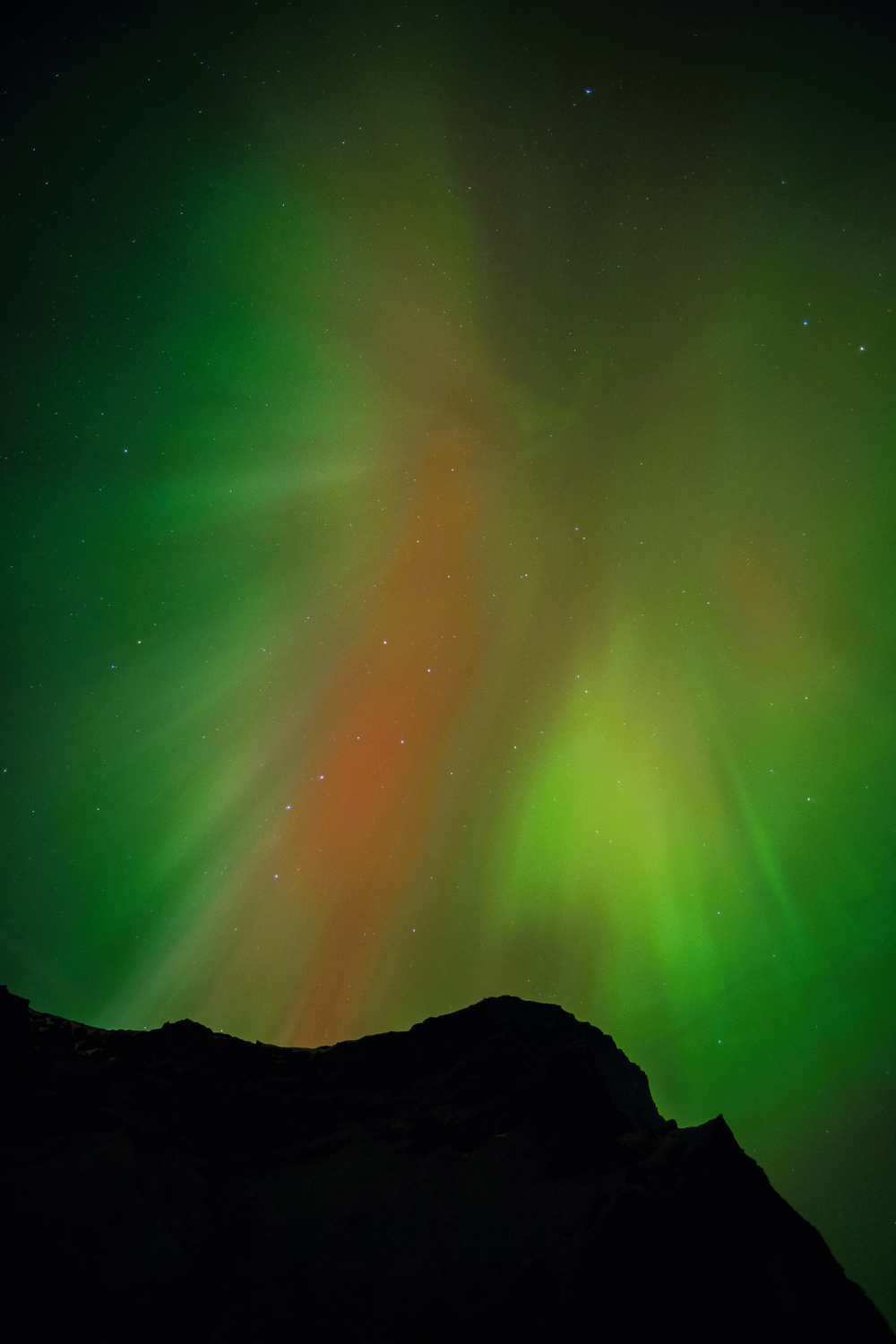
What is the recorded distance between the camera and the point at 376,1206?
12.5 metres

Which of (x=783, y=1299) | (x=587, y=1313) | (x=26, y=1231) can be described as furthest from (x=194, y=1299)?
(x=783, y=1299)

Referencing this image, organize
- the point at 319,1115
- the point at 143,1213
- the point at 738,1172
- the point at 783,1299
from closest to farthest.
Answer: the point at 783,1299 < the point at 738,1172 < the point at 143,1213 < the point at 319,1115

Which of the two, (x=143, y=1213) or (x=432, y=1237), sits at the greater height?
(x=143, y=1213)

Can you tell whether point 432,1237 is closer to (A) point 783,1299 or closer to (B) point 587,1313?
(B) point 587,1313

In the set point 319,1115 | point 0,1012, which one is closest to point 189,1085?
point 319,1115

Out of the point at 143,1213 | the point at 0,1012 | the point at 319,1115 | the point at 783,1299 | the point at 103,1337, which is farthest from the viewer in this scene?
the point at 319,1115

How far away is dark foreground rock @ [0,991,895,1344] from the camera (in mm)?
8820

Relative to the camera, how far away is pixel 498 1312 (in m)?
9.50

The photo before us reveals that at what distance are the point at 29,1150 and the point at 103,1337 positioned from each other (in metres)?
3.66

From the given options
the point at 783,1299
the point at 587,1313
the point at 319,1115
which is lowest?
the point at 783,1299

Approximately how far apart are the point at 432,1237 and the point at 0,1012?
10.7 meters

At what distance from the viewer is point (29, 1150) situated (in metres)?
11.7

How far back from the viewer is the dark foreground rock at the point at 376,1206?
8820 mm

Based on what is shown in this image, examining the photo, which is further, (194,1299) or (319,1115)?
(319,1115)
